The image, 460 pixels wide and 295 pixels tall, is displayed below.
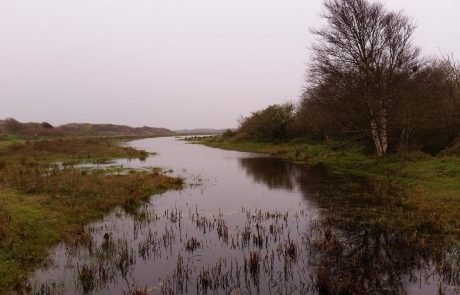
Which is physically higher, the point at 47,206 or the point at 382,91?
the point at 382,91

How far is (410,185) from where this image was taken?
21.0 meters

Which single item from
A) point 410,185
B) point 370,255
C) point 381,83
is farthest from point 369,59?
point 370,255

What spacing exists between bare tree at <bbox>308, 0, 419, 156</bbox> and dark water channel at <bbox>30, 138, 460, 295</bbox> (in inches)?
600

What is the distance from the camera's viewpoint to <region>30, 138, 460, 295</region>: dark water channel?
9.02m

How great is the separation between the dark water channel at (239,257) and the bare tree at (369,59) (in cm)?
1524

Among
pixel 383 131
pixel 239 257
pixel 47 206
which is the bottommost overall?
pixel 239 257

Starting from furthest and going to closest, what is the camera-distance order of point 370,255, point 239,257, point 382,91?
1. point 382,91
2. point 370,255
3. point 239,257

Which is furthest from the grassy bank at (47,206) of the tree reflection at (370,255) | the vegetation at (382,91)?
the vegetation at (382,91)

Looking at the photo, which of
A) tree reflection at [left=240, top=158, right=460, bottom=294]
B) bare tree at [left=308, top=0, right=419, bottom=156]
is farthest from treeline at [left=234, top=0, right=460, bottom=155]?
tree reflection at [left=240, top=158, right=460, bottom=294]

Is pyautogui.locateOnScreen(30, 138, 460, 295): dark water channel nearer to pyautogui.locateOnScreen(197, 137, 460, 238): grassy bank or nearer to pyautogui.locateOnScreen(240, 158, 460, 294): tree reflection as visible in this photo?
pyautogui.locateOnScreen(240, 158, 460, 294): tree reflection

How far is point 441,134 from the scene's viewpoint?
98.7 ft

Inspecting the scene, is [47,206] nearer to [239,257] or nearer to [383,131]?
[239,257]

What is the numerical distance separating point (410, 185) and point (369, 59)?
11741 millimetres

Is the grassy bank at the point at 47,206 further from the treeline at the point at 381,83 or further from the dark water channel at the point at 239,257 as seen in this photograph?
the treeline at the point at 381,83
